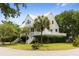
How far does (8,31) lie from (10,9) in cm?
27

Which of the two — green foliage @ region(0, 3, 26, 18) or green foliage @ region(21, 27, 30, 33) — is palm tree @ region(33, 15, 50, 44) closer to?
green foliage @ region(21, 27, 30, 33)

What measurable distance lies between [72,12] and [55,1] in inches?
9.7

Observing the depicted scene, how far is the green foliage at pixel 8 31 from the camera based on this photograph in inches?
1369

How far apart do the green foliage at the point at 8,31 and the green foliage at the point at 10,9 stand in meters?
0.11

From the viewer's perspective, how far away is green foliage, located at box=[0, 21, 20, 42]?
34781 mm

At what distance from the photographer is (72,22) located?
34.8 m

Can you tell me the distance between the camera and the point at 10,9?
34.8m

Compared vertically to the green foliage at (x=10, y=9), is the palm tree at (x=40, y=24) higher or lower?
lower

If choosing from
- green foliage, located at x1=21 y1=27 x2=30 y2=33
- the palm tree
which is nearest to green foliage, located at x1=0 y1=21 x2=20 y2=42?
green foliage, located at x1=21 y1=27 x2=30 y2=33

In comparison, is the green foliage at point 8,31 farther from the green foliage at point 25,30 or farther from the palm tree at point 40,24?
the palm tree at point 40,24

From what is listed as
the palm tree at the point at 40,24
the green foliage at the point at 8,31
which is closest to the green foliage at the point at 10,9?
the green foliage at the point at 8,31

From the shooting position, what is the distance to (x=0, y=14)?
3481 cm

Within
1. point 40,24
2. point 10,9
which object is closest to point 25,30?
point 40,24

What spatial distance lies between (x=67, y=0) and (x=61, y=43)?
0.53m
